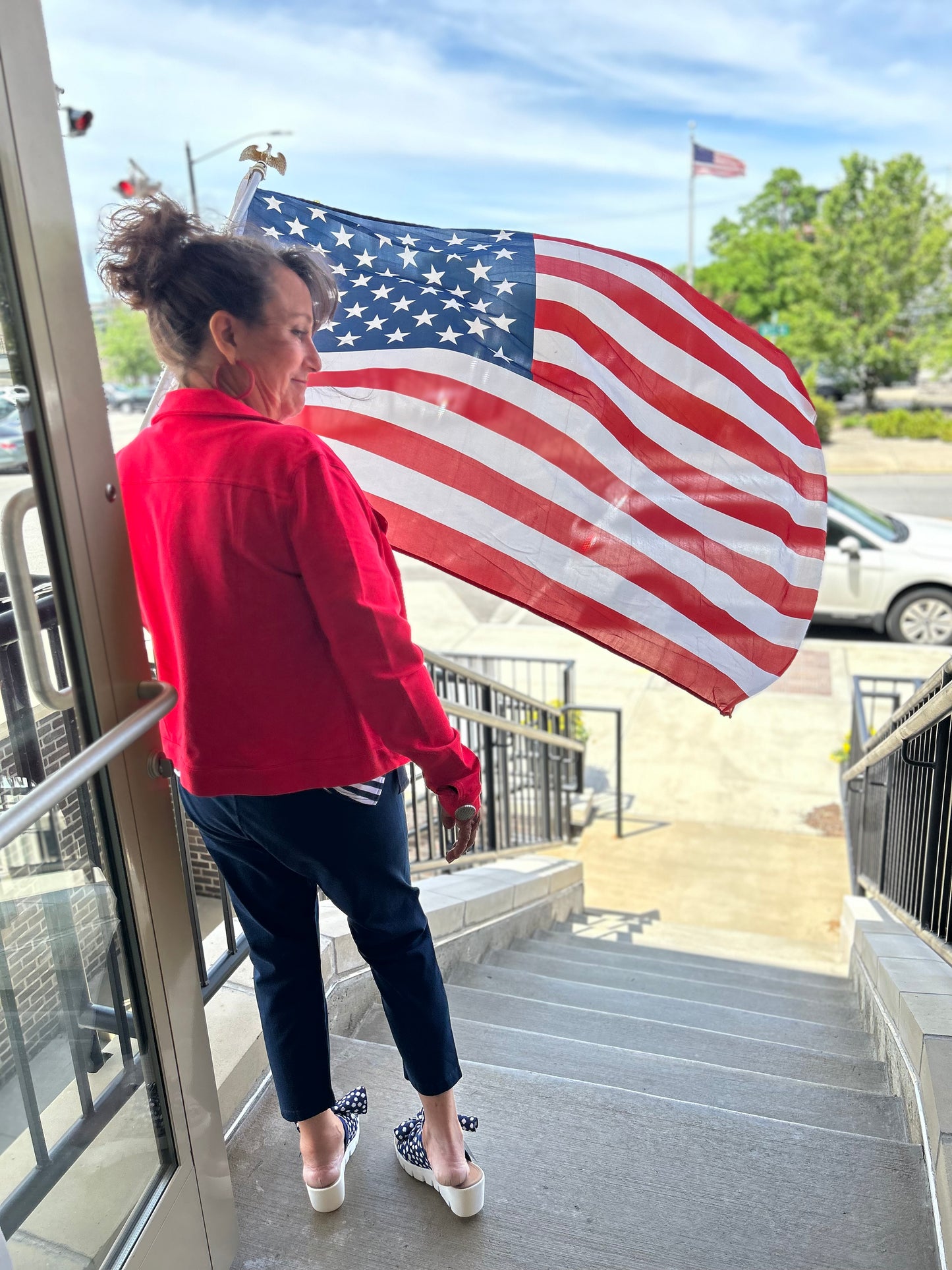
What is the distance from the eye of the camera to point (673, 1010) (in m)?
3.54

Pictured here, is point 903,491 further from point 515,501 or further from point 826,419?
point 515,501

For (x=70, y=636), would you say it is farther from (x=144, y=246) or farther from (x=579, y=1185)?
(x=579, y=1185)

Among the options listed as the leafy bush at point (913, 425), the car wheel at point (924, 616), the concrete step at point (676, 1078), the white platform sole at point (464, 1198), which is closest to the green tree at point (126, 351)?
the leafy bush at point (913, 425)

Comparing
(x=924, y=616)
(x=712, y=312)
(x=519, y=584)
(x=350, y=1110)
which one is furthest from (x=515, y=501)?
(x=924, y=616)

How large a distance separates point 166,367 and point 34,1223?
4.59 ft

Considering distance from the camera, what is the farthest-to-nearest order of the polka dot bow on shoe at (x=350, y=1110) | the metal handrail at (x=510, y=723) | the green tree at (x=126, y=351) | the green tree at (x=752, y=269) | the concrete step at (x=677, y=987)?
the green tree at (x=126, y=351) < the green tree at (x=752, y=269) < the metal handrail at (x=510, y=723) < the concrete step at (x=677, y=987) < the polka dot bow on shoe at (x=350, y=1110)

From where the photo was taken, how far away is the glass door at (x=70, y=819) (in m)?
1.35

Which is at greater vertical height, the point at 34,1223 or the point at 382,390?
the point at 382,390

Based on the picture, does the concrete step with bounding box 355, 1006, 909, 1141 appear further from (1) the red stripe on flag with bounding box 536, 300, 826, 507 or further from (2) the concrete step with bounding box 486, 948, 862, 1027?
(1) the red stripe on flag with bounding box 536, 300, 826, 507

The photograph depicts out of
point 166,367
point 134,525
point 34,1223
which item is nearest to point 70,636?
point 134,525

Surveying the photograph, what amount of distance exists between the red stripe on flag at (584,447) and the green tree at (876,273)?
2964cm

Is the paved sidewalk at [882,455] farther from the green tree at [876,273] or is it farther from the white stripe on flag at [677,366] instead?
the white stripe on flag at [677,366]

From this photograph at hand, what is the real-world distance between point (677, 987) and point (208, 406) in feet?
10.6

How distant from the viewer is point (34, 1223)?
1.42 metres
